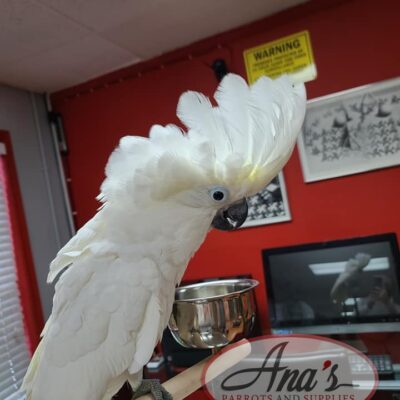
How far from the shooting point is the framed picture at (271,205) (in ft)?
7.08

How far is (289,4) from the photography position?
2.03m

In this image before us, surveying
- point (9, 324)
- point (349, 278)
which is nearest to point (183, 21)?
point (349, 278)

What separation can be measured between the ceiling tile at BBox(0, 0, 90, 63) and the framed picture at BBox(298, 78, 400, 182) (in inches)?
47.3

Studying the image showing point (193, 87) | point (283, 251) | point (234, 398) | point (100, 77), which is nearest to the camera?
point (234, 398)

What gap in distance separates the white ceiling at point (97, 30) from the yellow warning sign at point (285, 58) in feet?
0.51

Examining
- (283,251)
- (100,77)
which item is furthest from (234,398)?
(100,77)

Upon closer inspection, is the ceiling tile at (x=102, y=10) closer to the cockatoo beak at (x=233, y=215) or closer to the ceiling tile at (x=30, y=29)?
the ceiling tile at (x=30, y=29)

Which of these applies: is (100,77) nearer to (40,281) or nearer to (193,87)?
(193,87)

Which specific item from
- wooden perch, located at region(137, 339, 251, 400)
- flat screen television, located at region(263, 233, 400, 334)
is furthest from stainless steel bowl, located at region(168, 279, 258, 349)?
flat screen television, located at region(263, 233, 400, 334)

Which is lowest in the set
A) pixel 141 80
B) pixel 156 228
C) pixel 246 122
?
pixel 156 228

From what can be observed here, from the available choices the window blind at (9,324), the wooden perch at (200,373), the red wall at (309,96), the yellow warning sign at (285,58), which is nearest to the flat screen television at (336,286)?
the red wall at (309,96)

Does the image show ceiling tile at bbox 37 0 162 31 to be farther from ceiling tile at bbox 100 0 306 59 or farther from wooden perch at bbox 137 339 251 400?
wooden perch at bbox 137 339 251 400

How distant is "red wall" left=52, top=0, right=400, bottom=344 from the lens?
197cm

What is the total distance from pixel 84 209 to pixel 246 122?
1.96 meters
